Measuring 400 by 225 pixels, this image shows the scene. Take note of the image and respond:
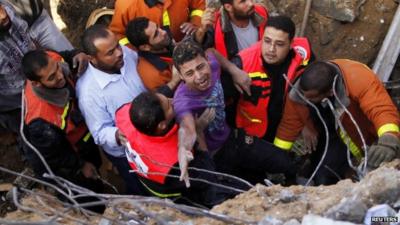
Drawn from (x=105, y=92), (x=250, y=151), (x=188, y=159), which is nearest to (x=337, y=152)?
(x=250, y=151)

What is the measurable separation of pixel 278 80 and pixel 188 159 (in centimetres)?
112

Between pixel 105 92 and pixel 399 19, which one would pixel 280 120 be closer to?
pixel 105 92

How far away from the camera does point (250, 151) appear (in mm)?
4121

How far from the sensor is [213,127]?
3.91m

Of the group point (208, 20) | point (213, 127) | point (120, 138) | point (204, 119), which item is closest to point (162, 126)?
point (204, 119)

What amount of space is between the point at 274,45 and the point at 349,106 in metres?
0.67

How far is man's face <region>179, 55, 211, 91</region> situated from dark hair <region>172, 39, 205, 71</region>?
0.02 m

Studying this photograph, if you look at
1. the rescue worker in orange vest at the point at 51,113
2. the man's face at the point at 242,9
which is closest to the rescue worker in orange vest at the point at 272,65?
the man's face at the point at 242,9

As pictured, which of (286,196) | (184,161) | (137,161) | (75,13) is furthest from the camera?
(75,13)

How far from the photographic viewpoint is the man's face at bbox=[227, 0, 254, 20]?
414 centimetres

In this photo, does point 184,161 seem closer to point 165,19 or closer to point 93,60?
point 93,60

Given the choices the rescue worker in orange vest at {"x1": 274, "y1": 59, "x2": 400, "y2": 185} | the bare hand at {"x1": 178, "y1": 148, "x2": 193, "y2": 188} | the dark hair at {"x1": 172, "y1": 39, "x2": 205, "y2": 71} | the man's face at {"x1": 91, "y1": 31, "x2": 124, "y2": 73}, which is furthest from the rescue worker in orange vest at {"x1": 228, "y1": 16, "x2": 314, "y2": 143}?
the bare hand at {"x1": 178, "y1": 148, "x2": 193, "y2": 188}

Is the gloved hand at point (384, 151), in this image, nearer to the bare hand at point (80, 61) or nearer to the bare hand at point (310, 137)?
the bare hand at point (310, 137)

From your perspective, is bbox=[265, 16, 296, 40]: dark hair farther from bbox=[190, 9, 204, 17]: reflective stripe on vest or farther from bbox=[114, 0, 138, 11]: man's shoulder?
bbox=[114, 0, 138, 11]: man's shoulder
